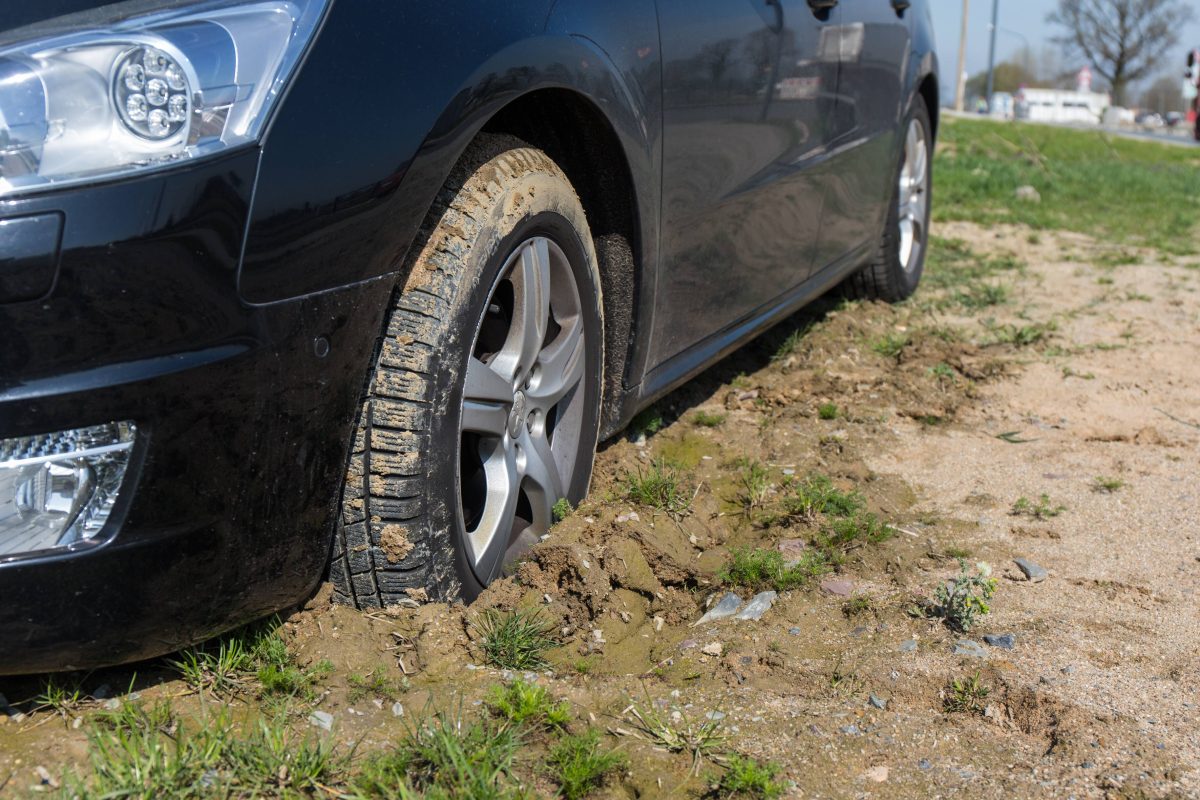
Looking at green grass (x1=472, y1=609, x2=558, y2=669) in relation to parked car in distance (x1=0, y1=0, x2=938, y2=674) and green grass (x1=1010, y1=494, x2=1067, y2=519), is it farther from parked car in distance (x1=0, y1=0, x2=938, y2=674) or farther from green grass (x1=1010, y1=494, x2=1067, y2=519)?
green grass (x1=1010, y1=494, x2=1067, y2=519)

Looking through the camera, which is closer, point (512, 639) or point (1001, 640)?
point (512, 639)

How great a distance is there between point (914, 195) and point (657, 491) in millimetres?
3099

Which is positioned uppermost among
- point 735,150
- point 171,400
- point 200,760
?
point 735,150

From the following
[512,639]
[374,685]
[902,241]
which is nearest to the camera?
[374,685]

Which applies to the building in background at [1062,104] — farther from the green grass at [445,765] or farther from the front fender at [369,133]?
the green grass at [445,765]

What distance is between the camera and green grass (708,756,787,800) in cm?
176

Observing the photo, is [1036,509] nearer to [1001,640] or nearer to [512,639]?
[1001,640]

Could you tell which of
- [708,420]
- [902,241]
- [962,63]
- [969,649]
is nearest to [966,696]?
[969,649]

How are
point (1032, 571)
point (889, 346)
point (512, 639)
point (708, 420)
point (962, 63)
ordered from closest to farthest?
point (512, 639) < point (1032, 571) < point (708, 420) < point (889, 346) < point (962, 63)

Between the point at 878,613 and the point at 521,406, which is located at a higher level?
the point at 521,406

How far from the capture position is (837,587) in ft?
8.33

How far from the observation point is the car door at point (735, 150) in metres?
2.66

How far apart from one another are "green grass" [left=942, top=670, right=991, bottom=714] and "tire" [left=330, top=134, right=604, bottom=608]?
0.91 metres

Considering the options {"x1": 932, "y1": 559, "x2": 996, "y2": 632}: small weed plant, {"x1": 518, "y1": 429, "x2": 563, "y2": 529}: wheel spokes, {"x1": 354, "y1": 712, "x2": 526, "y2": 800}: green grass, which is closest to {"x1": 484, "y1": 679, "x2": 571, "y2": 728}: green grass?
{"x1": 354, "y1": 712, "x2": 526, "y2": 800}: green grass
